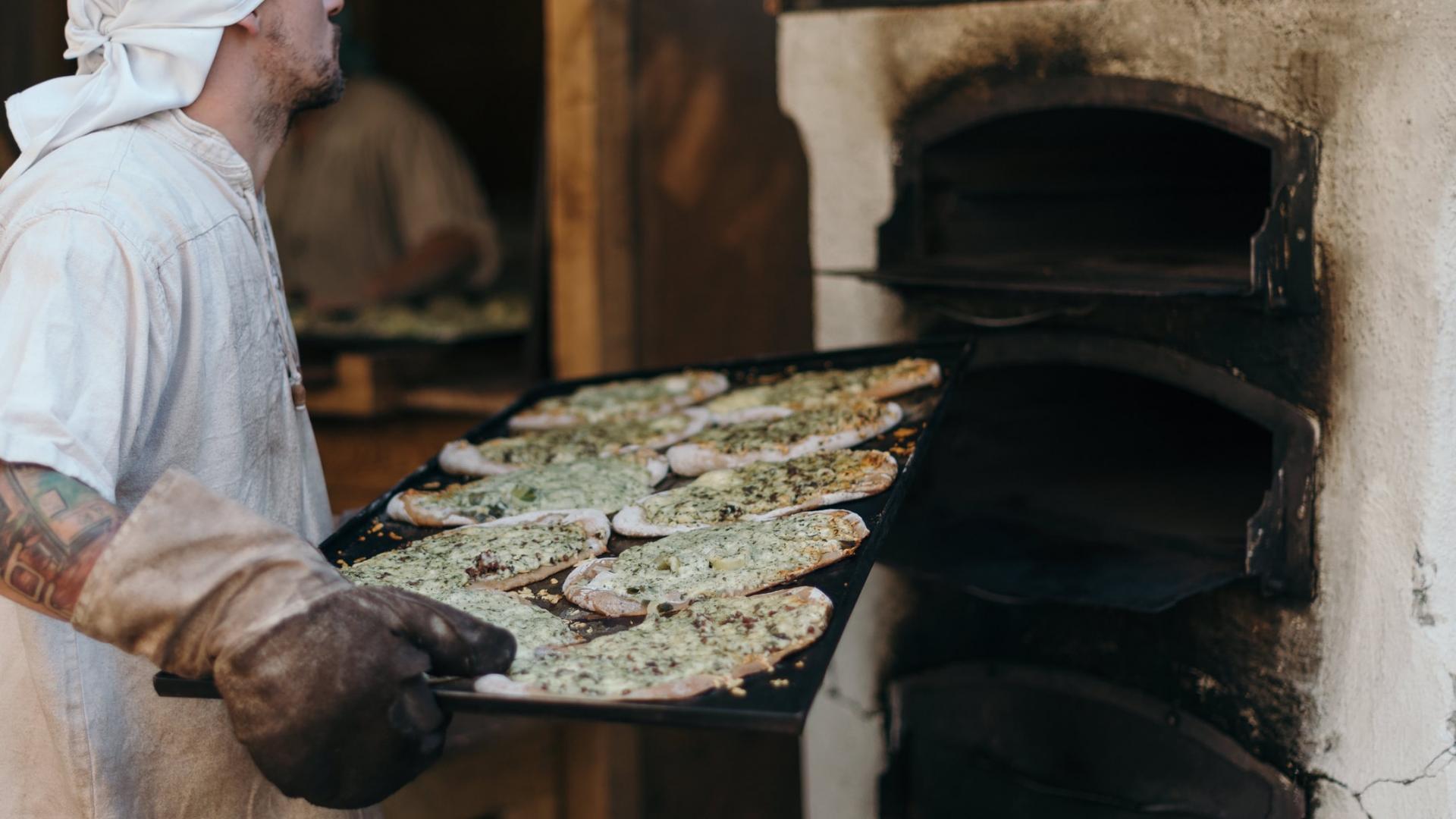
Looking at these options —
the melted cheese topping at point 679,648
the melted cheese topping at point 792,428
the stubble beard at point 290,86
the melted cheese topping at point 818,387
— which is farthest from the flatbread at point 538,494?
the stubble beard at point 290,86

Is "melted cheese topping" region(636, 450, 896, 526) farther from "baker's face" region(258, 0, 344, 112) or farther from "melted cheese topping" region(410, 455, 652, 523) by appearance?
"baker's face" region(258, 0, 344, 112)

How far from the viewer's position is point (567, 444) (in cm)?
270

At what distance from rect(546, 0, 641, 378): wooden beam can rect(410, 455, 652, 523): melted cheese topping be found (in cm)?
150

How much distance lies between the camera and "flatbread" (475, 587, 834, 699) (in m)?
1.54

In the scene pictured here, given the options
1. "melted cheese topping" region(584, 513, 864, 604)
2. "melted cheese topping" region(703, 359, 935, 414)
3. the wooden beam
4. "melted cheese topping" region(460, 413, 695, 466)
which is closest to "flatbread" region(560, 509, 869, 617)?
"melted cheese topping" region(584, 513, 864, 604)

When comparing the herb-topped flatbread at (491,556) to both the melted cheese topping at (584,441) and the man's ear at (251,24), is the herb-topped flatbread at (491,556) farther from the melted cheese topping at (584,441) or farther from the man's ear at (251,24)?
the man's ear at (251,24)

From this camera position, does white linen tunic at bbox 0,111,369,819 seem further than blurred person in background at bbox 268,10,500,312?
No

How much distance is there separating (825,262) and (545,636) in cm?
165

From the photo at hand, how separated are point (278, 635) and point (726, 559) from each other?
0.75 meters

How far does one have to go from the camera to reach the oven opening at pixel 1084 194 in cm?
291

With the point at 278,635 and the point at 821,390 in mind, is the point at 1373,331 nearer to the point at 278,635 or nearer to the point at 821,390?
the point at 821,390

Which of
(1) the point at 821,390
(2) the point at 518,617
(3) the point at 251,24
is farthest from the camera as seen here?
(1) the point at 821,390

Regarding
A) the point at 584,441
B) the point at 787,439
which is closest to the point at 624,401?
the point at 584,441

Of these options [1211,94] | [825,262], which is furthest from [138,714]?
[1211,94]
